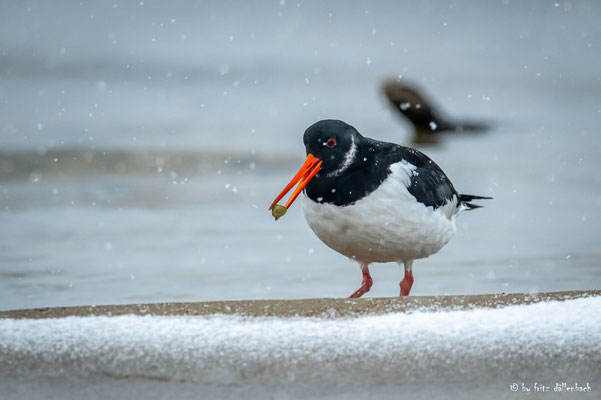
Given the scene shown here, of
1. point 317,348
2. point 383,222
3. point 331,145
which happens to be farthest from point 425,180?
point 317,348

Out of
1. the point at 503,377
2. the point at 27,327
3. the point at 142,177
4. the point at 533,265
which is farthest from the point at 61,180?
the point at 503,377

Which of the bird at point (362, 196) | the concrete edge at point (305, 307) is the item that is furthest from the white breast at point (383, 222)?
the concrete edge at point (305, 307)

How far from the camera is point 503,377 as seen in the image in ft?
Answer: 10.3

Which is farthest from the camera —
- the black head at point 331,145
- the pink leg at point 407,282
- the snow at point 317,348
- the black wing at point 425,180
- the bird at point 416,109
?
the bird at point 416,109

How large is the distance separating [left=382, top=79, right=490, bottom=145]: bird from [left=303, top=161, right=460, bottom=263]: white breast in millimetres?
7966

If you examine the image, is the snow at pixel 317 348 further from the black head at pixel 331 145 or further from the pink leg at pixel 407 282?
the pink leg at pixel 407 282

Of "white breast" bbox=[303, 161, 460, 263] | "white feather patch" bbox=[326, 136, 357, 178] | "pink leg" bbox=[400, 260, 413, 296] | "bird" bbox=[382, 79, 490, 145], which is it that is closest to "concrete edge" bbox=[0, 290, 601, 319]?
"white breast" bbox=[303, 161, 460, 263]

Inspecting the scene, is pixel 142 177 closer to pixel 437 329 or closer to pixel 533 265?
pixel 533 265

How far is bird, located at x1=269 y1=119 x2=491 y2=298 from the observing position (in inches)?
189

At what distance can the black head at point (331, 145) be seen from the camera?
4898mm

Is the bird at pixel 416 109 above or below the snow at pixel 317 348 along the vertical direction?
above

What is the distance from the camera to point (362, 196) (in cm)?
477

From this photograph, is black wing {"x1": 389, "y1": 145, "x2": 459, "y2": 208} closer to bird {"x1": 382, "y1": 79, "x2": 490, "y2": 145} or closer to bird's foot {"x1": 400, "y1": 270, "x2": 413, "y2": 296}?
bird's foot {"x1": 400, "y1": 270, "x2": 413, "y2": 296}

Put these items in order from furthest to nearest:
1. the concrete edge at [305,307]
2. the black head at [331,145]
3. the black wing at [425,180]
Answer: the black wing at [425,180] < the black head at [331,145] < the concrete edge at [305,307]
